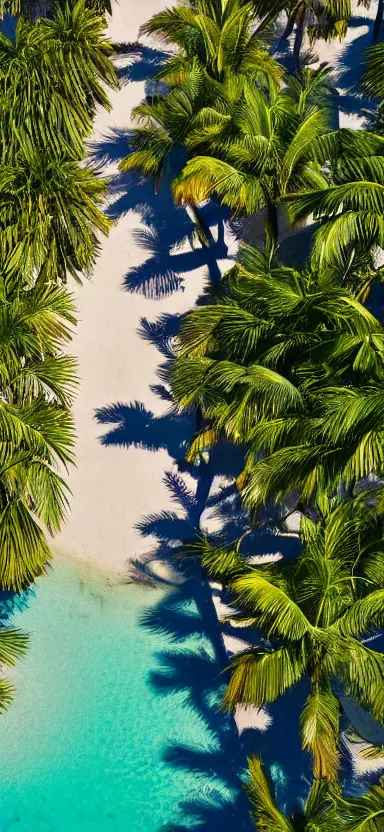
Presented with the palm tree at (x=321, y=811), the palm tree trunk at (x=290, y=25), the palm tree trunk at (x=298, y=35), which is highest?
the palm tree trunk at (x=290, y=25)

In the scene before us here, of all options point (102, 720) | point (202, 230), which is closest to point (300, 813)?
point (102, 720)

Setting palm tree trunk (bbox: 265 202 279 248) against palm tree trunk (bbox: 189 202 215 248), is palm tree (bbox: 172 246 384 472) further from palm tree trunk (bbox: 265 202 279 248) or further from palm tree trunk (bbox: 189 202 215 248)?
palm tree trunk (bbox: 189 202 215 248)

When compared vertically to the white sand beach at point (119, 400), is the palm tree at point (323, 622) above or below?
below

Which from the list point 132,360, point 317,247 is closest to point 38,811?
point 132,360

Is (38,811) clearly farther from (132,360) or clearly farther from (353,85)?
(353,85)

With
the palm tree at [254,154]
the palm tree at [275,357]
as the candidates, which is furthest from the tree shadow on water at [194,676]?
the palm tree at [254,154]

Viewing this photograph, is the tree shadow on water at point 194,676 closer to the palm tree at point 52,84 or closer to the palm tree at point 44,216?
the palm tree at point 44,216
